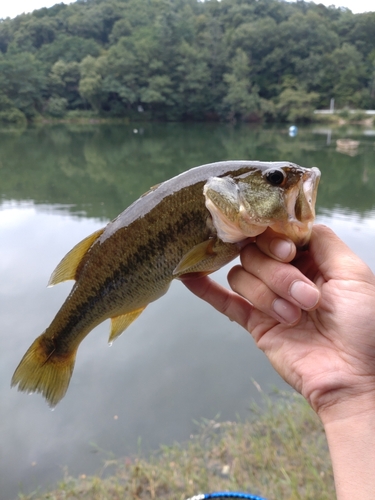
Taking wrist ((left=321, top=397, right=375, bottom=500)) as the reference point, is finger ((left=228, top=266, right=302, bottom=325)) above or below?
above

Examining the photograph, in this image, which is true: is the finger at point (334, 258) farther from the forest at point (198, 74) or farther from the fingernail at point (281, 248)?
the forest at point (198, 74)

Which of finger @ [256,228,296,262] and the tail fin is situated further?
the tail fin

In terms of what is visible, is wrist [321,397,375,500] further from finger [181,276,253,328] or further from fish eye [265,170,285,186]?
fish eye [265,170,285,186]

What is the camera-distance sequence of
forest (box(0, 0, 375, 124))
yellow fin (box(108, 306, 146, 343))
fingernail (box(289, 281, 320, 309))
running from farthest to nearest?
forest (box(0, 0, 375, 124)) < yellow fin (box(108, 306, 146, 343)) < fingernail (box(289, 281, 320, 309))

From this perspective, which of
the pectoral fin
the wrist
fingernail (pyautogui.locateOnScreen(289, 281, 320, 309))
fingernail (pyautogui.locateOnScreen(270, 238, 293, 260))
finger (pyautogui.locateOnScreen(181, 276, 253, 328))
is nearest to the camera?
the wrist

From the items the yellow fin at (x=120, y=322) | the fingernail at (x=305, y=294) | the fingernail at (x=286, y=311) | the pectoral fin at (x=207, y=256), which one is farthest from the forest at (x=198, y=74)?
the fingernail at (x=305, y=294)

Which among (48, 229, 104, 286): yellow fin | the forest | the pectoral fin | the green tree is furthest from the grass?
Answer: the green tree

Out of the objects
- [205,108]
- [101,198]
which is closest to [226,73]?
[205,108]

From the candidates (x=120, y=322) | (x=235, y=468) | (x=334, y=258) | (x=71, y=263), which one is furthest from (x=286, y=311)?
(x=235, y=468)

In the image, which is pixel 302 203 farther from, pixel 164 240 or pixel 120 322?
pixel 120 322
